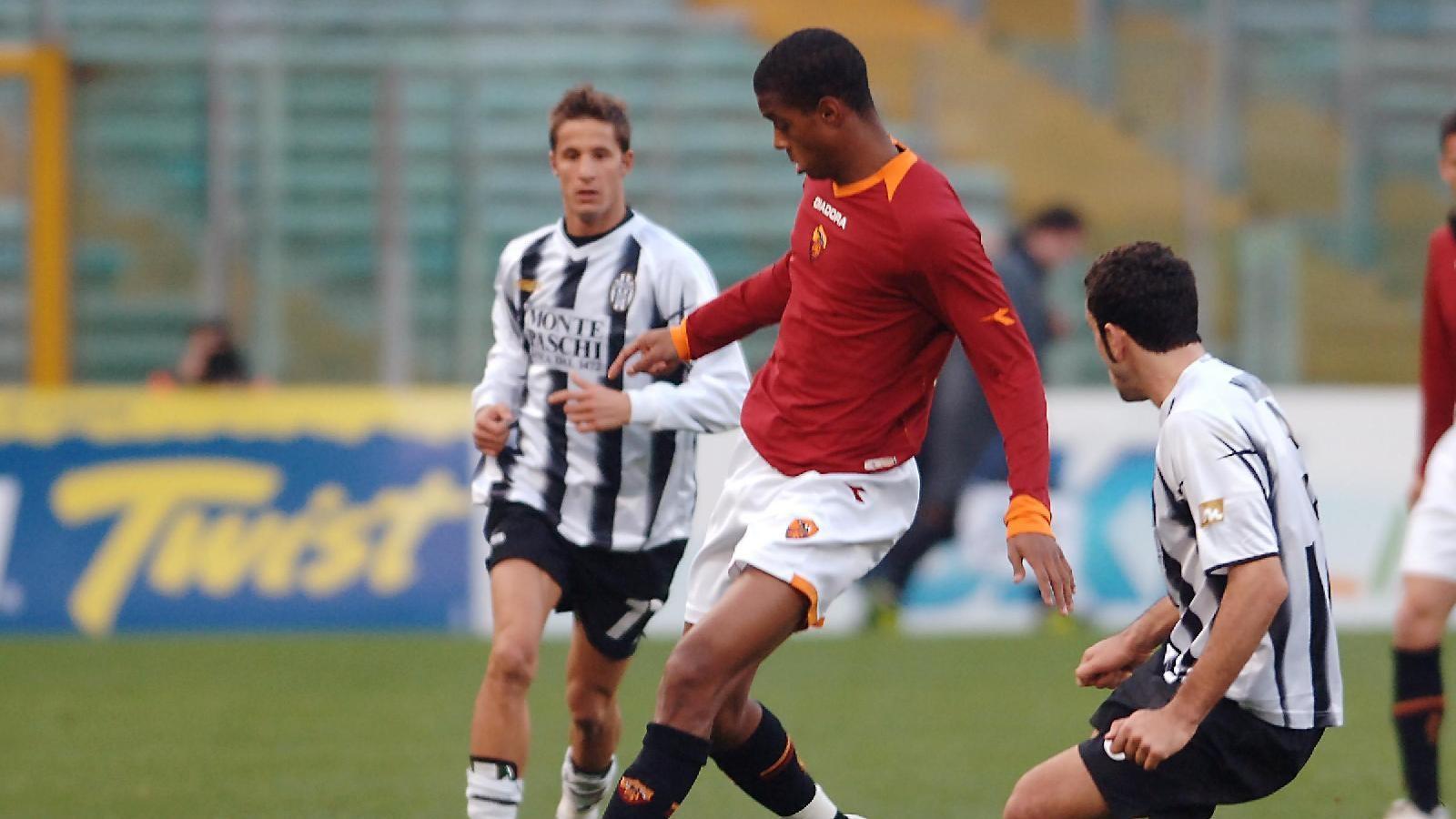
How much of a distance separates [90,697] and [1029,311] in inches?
223

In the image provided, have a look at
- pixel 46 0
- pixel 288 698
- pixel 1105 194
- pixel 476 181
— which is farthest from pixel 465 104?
pixel 288 698

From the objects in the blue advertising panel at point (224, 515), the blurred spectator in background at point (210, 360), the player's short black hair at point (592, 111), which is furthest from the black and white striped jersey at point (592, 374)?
the blurred spectator in background at point (210, 360)

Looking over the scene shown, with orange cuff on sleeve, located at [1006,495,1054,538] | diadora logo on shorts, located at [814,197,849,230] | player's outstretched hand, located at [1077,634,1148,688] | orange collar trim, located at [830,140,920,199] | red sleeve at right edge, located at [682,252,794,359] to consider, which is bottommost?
player's outstretched hand, located at [1077,634,1148,688]

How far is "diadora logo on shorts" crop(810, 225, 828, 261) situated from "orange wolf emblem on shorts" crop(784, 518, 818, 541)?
634 millimetres

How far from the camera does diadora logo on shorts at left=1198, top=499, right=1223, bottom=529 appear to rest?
4.02m

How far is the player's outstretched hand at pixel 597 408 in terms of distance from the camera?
545 cm

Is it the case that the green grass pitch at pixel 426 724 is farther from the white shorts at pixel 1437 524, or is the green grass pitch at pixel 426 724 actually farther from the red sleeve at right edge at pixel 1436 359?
the red sleeve at right edge at pixel 1436 359

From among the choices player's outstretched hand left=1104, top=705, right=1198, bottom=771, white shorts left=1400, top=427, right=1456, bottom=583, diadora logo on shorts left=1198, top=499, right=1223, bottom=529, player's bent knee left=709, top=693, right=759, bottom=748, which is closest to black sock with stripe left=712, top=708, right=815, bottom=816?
player's bent knee left=709, top=693, right=759, bottom=748

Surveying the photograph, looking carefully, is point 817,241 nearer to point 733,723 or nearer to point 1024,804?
point 733,723

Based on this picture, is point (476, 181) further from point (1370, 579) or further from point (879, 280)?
point (879, 280)

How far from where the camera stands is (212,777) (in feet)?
23.0

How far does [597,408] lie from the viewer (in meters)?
5.45

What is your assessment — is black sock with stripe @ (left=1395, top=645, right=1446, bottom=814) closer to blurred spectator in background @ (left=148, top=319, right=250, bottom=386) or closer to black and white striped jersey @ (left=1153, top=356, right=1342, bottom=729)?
black and white striped jersey @ (left=1153, top=356, right=1342, bottom=729)

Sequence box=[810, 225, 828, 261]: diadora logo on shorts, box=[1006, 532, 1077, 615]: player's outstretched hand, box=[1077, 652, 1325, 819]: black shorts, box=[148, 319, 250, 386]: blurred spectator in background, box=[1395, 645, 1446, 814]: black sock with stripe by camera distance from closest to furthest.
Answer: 1. box=[1077, 652, 1325, 819]: black shorts
2. box=[1006, 532, 1077, 615]: player's outstretched hand
3. box=[810, 225, 828, 261]: diadora logo on shorts
4. box=[1395, 645, 1446, 814]: black sock with stripe
5. box=[148, 319, 250, 386]: blurred spectator in background
